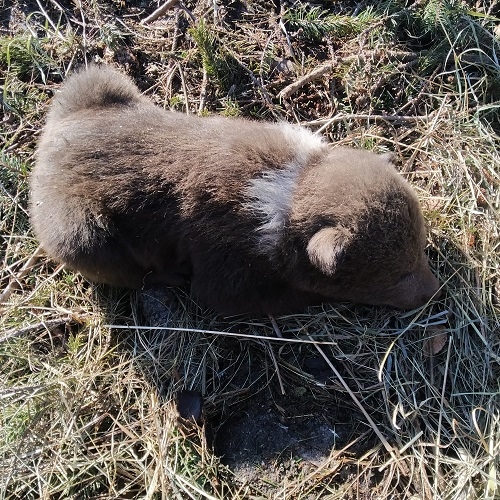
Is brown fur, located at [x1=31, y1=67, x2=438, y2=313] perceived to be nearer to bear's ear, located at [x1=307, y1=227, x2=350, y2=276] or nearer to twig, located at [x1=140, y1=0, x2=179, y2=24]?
bear's ear, located at [x1=307, y1=227, x2=350, y2=276]

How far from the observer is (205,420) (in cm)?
465

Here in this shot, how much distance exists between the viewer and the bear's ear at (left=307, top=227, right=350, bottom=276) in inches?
159

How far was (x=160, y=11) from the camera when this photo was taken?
6184 millimetres

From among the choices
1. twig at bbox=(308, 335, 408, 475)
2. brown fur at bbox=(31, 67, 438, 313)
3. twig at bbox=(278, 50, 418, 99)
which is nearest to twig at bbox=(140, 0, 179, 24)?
twig at bbox=(278, 50, 418, 99)

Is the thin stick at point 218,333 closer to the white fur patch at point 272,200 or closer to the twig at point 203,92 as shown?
the white fur patch at point 272,200

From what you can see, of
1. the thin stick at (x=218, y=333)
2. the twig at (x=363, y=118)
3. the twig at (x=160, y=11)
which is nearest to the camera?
the thin stick at (x=218, y=333)

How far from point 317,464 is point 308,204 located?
1945 millimetres

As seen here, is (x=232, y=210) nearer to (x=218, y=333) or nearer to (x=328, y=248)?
(x=328, y=248)

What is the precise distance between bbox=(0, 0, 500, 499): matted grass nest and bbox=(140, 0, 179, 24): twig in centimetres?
3

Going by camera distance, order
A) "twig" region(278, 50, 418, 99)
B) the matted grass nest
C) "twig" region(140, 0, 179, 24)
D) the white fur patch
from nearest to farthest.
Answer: the white fur patch < the matted grass nest < "twig" region(278, 50, 418, 99) < "twig" region(140, 0, 179, 24)

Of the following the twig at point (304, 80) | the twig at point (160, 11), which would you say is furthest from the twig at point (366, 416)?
the twig at point (160, 11)

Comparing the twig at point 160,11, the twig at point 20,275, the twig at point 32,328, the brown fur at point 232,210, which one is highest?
the twig at point 160,11

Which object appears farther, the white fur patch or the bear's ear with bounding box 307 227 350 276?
the white fur patch

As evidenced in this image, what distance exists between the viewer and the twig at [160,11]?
20.2 feet
